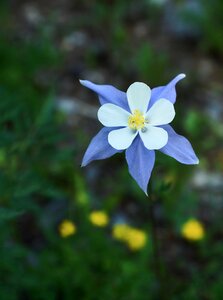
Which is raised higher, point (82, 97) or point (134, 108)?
point (134, 108)

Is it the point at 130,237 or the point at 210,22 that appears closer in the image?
the point at 130,237

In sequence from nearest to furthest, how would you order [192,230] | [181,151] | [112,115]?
[181,151]
[112,115]
[192,230]

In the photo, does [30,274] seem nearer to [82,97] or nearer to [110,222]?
[110,222]

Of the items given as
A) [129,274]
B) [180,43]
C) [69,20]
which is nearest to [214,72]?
[180,43]

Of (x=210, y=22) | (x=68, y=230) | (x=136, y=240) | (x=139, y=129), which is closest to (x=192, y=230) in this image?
(x=136, y=240)

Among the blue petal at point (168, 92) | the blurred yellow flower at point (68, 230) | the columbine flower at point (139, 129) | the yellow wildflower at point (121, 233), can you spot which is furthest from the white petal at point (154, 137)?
the yellow wildflower at point (121, 233)

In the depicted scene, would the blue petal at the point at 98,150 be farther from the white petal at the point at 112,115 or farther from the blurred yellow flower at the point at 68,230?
the blurred yellow flower at the point at 68,230

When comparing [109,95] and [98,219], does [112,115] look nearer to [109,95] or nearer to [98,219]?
[109,95]
